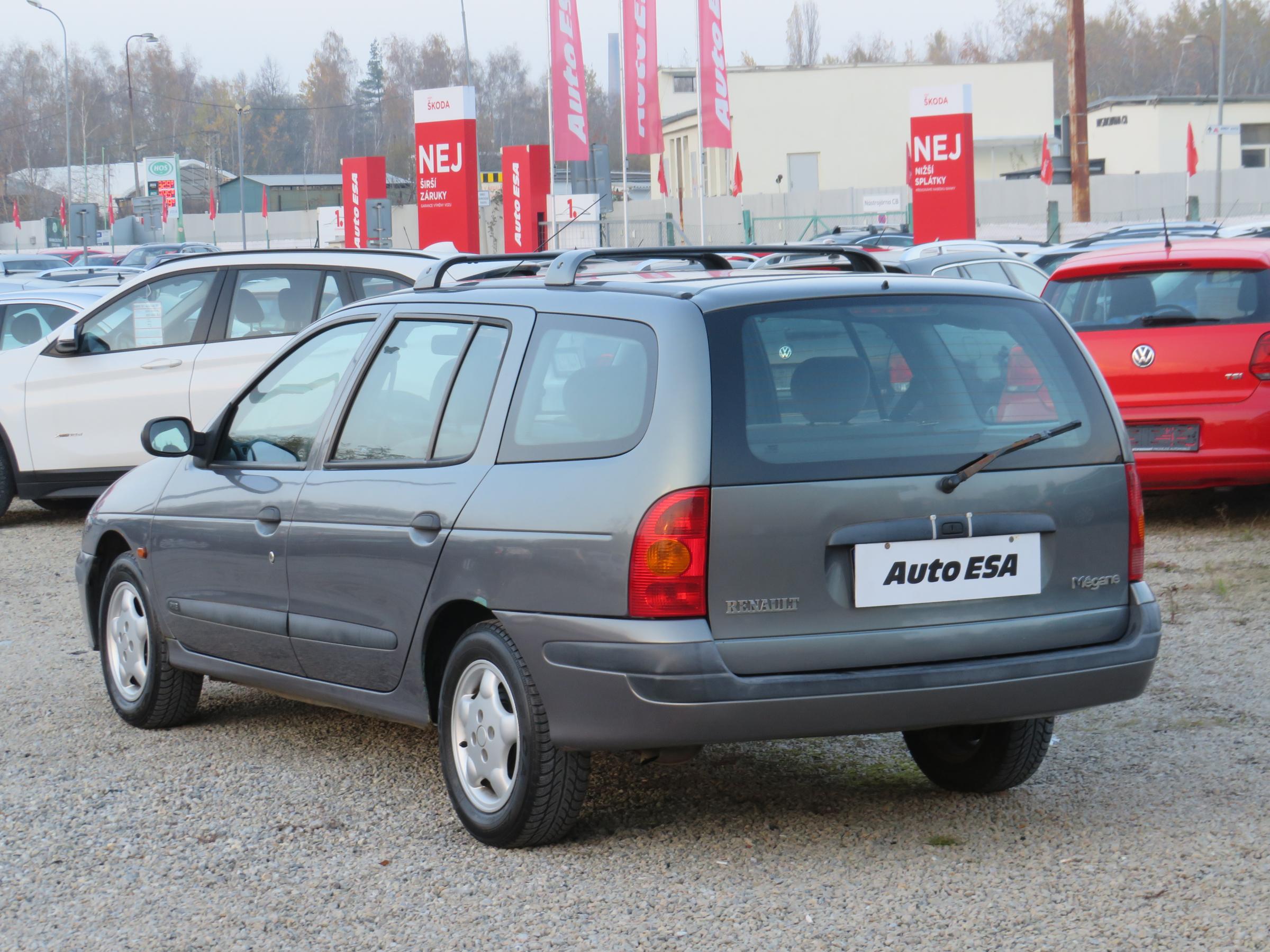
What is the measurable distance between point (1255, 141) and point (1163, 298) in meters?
72.2

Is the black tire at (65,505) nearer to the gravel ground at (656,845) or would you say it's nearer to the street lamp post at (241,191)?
the gravel ground at (656,845)

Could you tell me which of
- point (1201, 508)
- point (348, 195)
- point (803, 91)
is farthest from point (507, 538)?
point (803, 91)

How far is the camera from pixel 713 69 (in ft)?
106

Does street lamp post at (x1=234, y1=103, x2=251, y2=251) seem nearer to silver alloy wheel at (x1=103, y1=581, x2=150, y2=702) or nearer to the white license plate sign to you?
silver alloy wheel at (x1=103, y1=581, x2=150, y2=702)

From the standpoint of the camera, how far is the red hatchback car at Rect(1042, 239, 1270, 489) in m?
9.38

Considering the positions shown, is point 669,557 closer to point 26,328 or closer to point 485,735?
point 485,735

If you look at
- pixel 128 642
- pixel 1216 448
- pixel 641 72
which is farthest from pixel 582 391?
pixel 641 72

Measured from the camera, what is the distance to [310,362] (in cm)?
561

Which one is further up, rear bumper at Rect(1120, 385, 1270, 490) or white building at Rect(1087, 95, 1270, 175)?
white building at Rect(1087, 95, 1270, 175)

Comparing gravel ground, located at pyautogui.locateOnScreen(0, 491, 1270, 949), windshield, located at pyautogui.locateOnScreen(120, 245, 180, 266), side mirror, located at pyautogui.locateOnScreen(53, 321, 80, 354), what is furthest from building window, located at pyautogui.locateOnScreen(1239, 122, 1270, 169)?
gravel ground, located at pyautogui.locateOnScreen(0, 491, 1270, 949)

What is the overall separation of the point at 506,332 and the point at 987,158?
3010 inches

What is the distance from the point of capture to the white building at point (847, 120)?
73.3 metres

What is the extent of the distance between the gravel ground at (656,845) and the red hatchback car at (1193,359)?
3262 millimetres

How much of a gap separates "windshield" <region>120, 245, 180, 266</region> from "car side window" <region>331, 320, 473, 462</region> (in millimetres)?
37563
